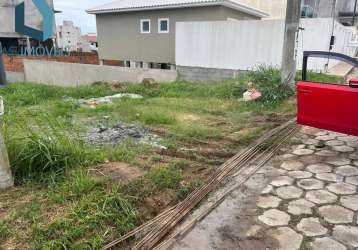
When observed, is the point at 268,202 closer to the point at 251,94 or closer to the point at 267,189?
the point at 267,189

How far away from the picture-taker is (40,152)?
3.24 metres

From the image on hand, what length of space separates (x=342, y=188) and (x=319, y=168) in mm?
525

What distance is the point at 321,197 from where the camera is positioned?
10.1ft

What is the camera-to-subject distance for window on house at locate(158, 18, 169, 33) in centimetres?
1491

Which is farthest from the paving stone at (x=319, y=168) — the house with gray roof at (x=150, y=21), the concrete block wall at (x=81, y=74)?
the house with gray roof at (x=150, y=21)

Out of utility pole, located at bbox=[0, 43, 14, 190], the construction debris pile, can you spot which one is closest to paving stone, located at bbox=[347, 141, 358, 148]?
the construction debris pile

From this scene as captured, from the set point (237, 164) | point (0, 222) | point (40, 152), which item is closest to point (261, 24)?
point (237, 164)

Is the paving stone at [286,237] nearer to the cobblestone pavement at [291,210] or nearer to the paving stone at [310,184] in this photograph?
the cobblestone pavement at [291,210]

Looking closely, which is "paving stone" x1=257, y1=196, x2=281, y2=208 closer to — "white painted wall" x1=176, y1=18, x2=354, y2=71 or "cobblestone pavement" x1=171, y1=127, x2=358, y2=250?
"cobblestone pavement" x1=171, y1=127, x2=358, y2=250

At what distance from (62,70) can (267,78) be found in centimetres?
969

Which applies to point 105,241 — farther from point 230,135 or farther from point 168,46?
point 168,46

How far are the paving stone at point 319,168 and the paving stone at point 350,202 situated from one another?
1.97 feet

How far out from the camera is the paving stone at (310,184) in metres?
3.28

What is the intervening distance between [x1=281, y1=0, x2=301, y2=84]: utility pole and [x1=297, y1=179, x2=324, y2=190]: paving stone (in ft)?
14.9
